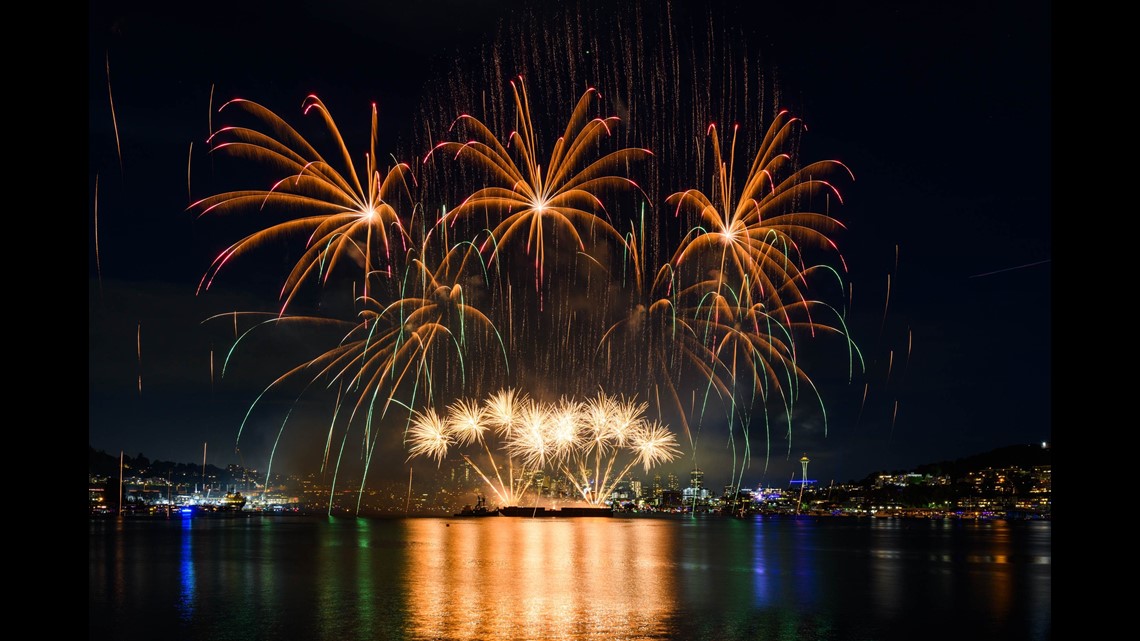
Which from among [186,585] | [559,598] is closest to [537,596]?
[559,598]

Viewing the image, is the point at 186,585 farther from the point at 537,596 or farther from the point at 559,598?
the point at 559,598

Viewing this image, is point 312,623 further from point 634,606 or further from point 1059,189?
point 1059,189

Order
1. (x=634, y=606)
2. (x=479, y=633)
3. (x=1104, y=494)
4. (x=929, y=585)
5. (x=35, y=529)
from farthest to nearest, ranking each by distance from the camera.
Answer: (x=929, y=585), (x=634, y=606), (x=479, y=633), (x=1104, y=494), (x=35, y=529)

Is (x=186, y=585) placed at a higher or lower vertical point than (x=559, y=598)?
lower

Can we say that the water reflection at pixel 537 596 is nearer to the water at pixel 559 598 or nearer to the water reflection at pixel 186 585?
the water at pixel 559 598

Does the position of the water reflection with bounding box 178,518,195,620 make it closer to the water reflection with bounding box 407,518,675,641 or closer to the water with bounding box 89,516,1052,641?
the water with bounding box 89,516,1052,641

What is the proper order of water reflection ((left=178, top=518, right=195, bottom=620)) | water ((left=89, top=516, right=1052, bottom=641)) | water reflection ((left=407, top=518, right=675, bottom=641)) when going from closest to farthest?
water reflection ((left=407, top=518, right=675, bottom=641)) < water ((left=89, top=516, right=1052, bottom=641)) < water reflection ((left=178, top=518, right=195, bottom=620))

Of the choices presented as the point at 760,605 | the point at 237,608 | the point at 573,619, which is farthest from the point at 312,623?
the point at 760,605

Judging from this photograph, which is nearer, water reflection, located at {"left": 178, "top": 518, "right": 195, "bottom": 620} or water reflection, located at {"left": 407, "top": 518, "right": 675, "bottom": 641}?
water reflection, located at {"left": 407, "top": 518, "right": 675, "bottom": 641}

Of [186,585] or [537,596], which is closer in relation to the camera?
[537,596]

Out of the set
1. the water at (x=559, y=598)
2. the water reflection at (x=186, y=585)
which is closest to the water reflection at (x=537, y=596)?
the water at (x=559, y=598)

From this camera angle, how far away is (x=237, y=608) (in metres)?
22.9

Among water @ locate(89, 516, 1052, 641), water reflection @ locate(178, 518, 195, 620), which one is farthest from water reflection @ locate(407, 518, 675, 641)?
water reflection @ locate(178, 518, 195, 620)

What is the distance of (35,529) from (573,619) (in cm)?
1622
